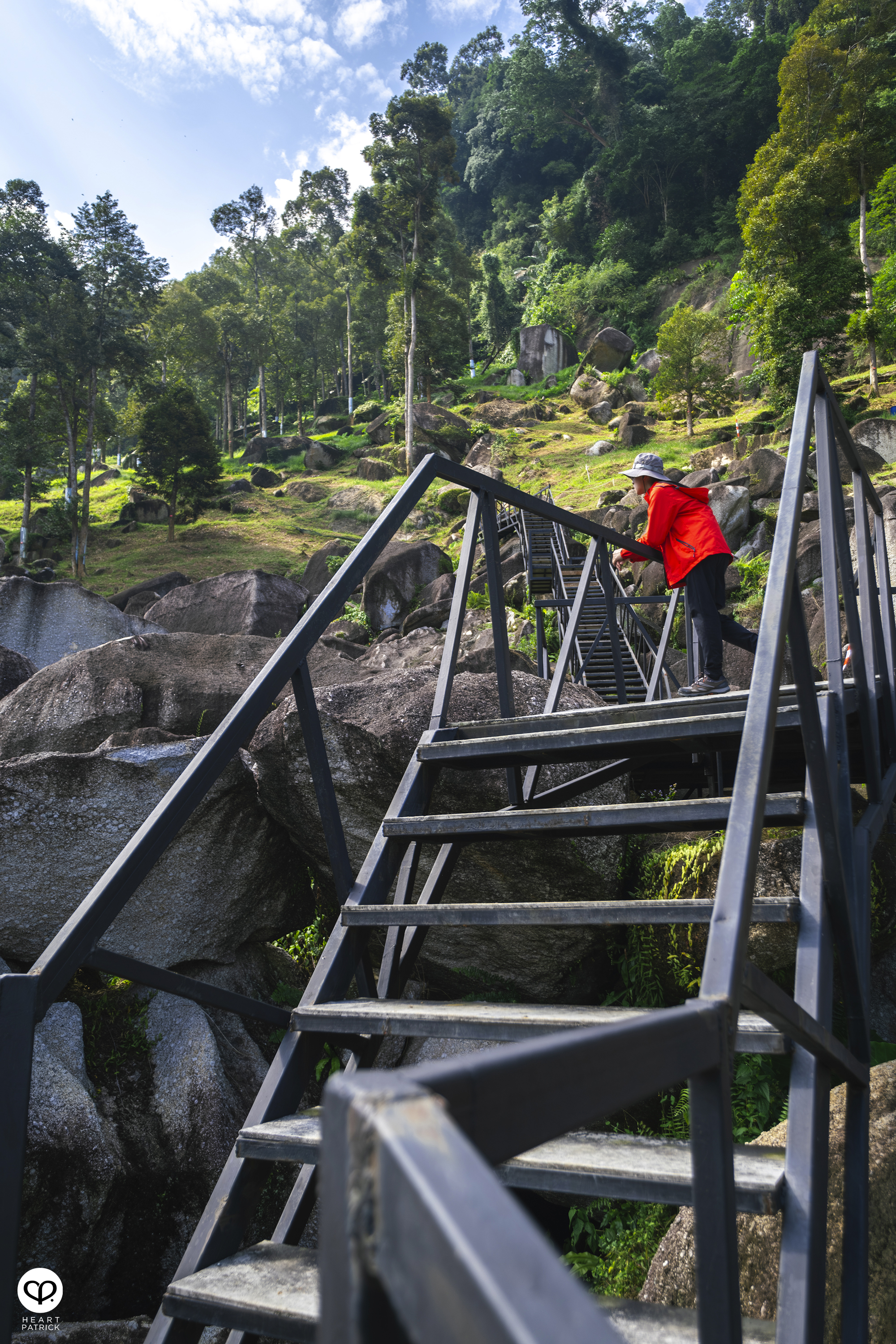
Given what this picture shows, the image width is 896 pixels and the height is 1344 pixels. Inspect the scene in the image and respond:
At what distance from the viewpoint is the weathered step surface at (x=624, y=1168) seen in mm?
1401

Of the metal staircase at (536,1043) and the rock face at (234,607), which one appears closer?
the metal staircase at (536,1043)

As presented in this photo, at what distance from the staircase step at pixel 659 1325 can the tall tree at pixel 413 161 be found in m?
35.1

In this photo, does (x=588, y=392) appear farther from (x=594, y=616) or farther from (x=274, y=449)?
(x=594, y=616)

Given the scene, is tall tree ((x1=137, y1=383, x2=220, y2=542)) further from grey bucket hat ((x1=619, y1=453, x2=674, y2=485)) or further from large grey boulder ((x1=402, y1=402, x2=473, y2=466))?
grey bucket hat ((x1=619, y1=453, x2=674, y2=485))

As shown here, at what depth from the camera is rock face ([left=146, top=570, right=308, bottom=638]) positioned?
14.6 m

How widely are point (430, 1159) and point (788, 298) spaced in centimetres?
2602

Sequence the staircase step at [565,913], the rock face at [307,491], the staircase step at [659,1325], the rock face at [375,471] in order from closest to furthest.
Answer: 1. the staircase step at [659,1325]
2. the staircase step at [565,913]
3. the rock face at [307,491]
4. the rock face at [375,471]

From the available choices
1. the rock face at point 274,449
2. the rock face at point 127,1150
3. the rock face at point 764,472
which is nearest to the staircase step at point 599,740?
the rock face at point 127,1150

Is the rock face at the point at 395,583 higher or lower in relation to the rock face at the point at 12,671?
higher

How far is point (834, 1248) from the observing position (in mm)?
2762

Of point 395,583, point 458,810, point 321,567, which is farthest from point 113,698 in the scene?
point 321,567

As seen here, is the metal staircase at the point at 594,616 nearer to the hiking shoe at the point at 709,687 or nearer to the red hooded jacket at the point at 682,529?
the red hooded jacket at the point at 682,529

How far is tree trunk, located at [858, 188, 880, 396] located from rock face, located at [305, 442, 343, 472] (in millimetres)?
24117

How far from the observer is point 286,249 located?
55.2 meters
